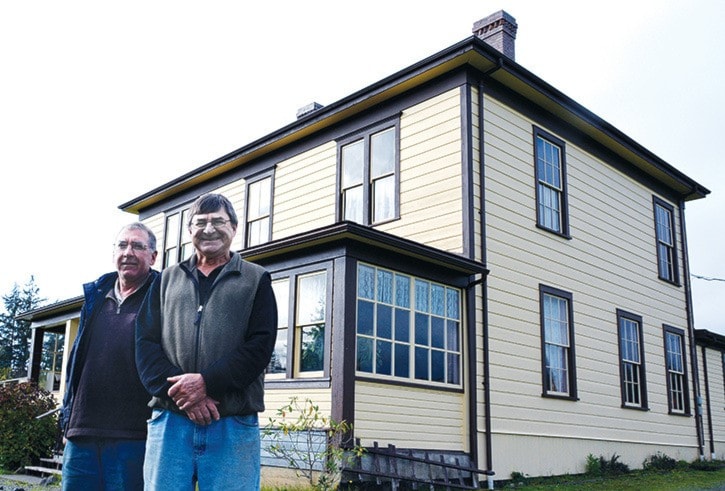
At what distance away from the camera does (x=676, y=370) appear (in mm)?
16781

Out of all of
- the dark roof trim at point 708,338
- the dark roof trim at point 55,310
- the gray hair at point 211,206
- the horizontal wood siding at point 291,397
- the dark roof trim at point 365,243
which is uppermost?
the dark roof trim at point 55,310

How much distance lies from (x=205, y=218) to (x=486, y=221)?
28.7 feet

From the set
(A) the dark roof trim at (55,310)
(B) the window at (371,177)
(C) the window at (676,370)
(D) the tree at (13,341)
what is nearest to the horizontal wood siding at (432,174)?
(B) the window at (371,177)

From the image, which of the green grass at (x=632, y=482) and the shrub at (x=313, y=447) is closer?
the shrub at (x=313, y=447)

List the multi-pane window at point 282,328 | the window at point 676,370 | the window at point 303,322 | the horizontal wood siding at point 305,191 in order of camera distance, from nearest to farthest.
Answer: the window at point 303,322 < the multi-pane window at point 282,328 < the horizontal wood siding at point 305,191 < the window at point 676,370

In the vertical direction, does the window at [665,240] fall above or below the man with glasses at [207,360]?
above

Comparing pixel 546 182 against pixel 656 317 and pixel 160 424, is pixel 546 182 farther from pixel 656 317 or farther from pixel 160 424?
pixel 160 424

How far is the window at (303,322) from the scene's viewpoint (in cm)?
1023

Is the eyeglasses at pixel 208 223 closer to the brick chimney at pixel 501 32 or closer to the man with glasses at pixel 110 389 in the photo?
the man with glasses at pixel 110 389

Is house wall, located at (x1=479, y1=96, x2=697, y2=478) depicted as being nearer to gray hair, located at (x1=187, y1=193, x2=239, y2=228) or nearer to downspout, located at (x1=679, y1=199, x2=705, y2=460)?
downspout, located at (x1=679, y1=199, x2=705, y2=460)

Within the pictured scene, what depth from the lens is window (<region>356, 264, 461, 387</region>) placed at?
9.91 m

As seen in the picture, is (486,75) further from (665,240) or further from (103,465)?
(103,465)

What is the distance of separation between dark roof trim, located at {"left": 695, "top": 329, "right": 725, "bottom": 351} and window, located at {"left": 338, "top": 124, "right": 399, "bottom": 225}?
10056 mm

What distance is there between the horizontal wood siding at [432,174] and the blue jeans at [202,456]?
27.7ft
